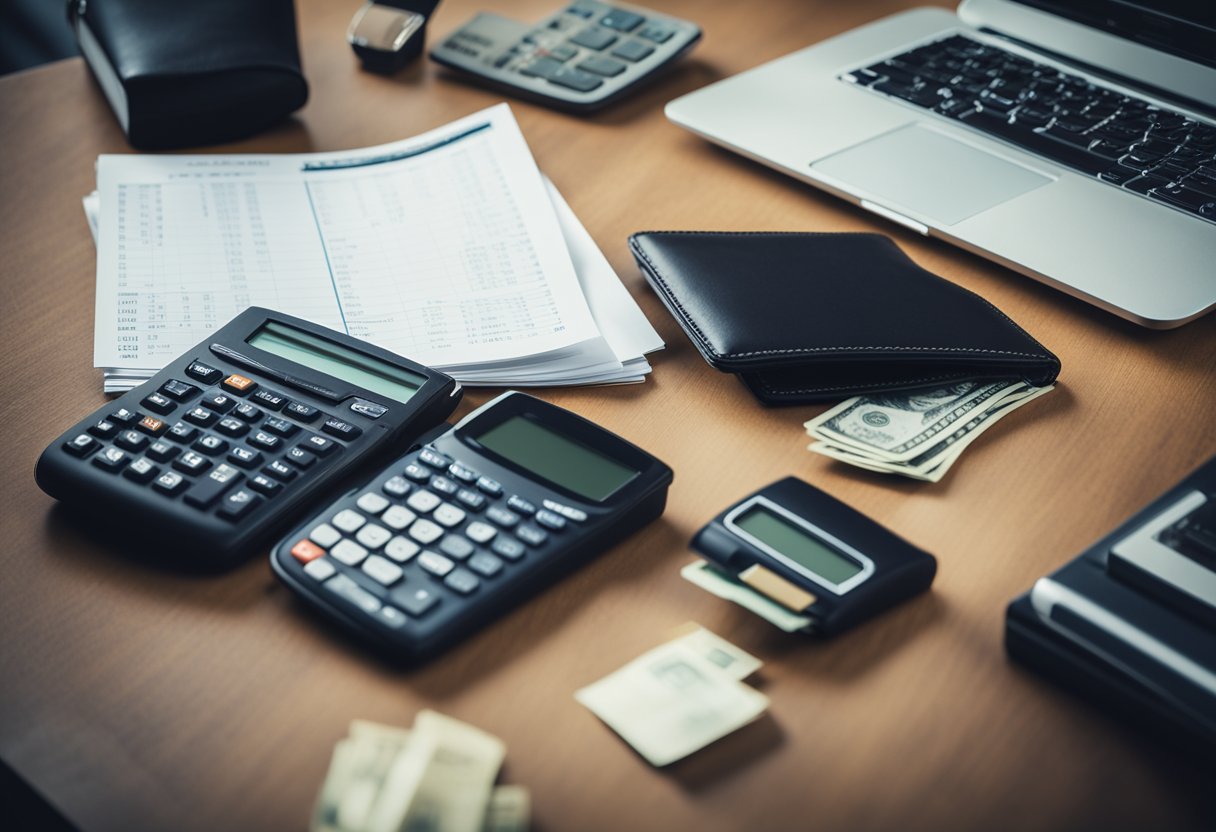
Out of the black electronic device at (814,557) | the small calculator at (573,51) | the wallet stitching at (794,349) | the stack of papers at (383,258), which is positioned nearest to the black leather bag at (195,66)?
the stack of papers at (383,258)

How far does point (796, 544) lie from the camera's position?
1.77ft

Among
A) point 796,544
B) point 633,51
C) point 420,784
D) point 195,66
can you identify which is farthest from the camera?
point 633,51

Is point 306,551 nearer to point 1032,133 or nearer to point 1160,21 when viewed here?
point 1032,133

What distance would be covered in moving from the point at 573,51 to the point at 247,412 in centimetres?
55

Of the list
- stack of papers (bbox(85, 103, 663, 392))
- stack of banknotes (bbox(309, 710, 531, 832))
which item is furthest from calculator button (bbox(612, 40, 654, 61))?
stack of banknotes (bbox(309, 710, 531, 832))

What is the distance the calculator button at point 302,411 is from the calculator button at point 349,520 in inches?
3.1

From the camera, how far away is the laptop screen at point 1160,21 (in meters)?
0.85

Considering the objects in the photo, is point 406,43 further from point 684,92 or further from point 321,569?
point 321,569

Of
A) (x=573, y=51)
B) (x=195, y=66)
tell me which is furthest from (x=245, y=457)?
(x=573, y=51)

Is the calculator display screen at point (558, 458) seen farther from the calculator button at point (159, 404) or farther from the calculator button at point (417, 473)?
the calculator button at point (159, 404)

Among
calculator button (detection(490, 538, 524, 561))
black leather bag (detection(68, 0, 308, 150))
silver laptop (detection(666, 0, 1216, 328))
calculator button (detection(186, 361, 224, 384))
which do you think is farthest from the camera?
black leather bag (detection(68, 0, 308, 150))

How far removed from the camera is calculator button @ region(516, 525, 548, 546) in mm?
538

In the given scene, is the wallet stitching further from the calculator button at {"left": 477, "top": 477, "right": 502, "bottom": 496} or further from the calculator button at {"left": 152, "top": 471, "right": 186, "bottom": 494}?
the calculator button at {"left": 152, "top": 471, "right": 186, "bottom": 494}

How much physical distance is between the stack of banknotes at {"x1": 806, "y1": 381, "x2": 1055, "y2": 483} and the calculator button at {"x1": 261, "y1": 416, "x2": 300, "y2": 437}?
280 millimetres
